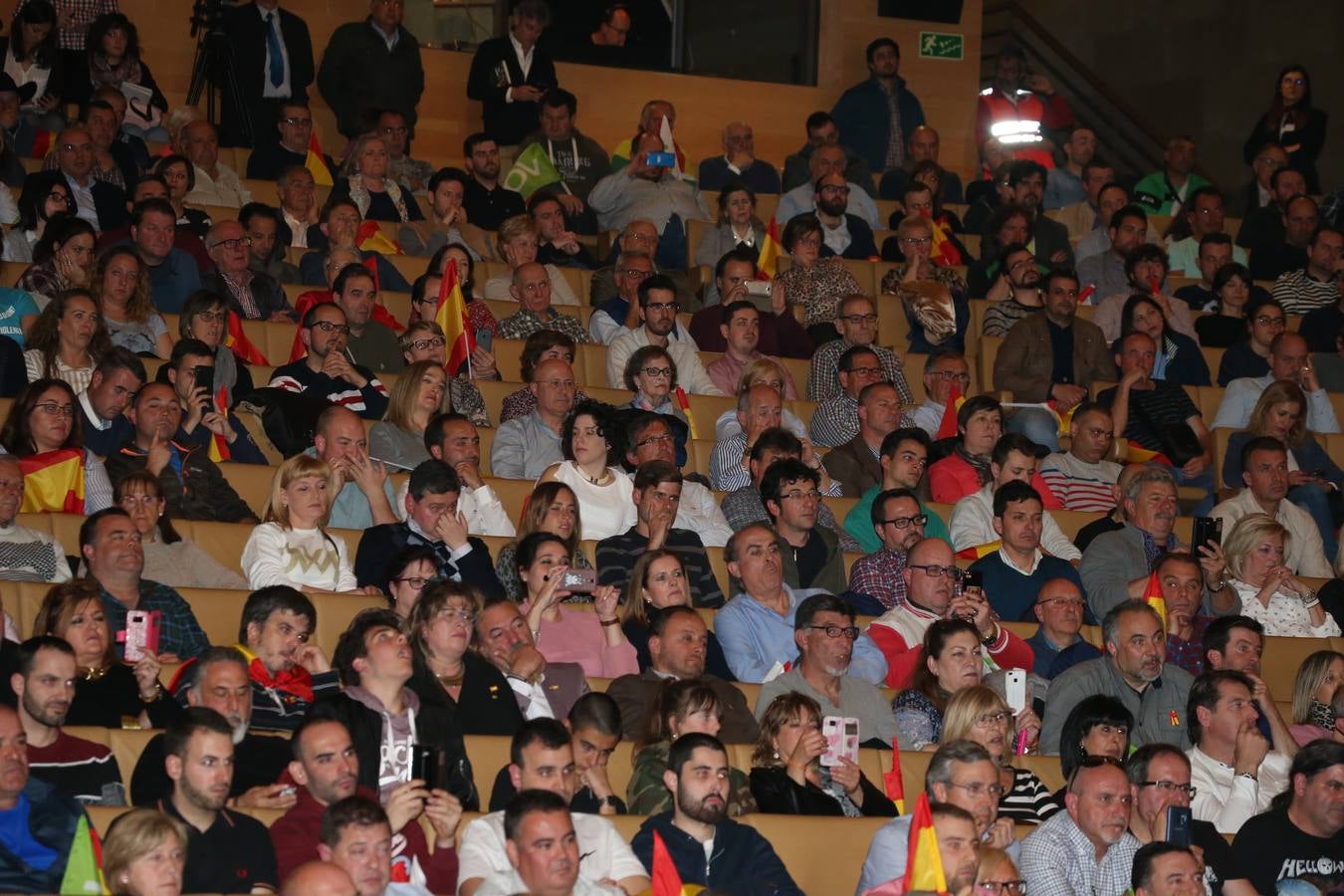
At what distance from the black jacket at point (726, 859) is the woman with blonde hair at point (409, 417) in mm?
2467

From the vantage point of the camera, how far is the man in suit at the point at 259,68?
1048cm

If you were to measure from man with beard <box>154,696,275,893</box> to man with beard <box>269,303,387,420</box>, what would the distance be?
298 cm

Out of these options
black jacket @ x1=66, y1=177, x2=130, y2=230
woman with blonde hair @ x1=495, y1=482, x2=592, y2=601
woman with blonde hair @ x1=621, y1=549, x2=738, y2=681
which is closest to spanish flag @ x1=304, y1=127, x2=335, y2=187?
black jacket @ x1=66, y1=177, x2=130, y2=230

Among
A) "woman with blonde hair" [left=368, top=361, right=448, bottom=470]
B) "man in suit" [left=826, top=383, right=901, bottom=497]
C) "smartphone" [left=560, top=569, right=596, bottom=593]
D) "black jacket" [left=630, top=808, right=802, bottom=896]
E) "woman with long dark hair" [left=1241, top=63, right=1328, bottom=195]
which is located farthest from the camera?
"woman with long dark hair" [left=1241, top=63, right=1328, bottom=195]

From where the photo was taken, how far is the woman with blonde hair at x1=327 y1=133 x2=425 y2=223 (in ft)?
31.7

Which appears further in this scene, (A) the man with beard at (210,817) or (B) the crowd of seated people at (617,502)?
(B) the crowd of seated people at (617,502)

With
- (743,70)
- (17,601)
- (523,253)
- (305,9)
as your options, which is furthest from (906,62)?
(17,601)

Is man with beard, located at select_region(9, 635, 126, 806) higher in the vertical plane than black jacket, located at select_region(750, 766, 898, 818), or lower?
higher

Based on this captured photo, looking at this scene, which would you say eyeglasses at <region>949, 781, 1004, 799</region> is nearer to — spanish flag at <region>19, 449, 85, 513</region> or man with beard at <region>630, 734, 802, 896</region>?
man with beard at <region>630, 734, 802, 896</region>

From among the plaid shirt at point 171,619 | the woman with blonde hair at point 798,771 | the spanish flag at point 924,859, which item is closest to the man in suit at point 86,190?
the plaid shirt at point 171,619

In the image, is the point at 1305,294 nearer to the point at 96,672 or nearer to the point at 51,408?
the point at 51,408

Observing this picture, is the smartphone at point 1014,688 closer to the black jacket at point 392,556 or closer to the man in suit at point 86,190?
the black jacket at point 392,556

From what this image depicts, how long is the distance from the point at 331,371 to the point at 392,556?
1453 millimetres

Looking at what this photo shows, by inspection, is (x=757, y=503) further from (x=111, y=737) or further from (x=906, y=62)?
(x=906, y=62)
